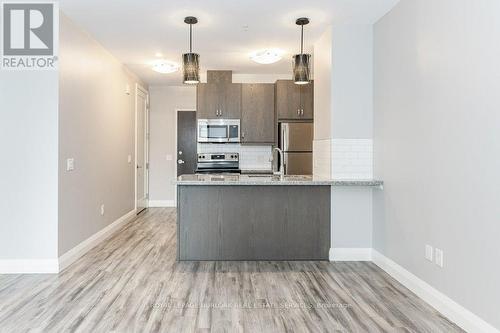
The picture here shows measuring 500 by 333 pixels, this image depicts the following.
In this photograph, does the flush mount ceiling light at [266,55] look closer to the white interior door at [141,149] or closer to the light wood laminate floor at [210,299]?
the light wood laminate floor at [210,299]

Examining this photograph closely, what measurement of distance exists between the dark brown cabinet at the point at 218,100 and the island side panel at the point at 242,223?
2.70 meters

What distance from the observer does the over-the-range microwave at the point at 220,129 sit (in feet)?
21.2

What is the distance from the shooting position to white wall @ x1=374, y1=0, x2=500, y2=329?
2.22 metres

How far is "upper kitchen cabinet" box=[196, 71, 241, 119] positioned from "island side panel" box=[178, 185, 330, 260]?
2.70 meters

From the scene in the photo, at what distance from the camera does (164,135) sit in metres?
7.85

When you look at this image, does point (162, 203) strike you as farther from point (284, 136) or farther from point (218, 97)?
point (284, 136)

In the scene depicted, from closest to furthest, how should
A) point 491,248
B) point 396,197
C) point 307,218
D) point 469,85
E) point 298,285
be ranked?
point 491,248
point 469,85
point 298,285
point 396,197
point 307,218

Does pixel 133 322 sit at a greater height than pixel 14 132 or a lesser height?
lesser

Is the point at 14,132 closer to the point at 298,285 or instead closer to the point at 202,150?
the point at 298,285

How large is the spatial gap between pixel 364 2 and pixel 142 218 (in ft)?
16.3

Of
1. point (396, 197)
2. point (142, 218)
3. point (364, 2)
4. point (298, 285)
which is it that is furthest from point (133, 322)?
point (142, 218)

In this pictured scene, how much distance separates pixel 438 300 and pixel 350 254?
4.37 feet

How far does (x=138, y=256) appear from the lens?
164 inches

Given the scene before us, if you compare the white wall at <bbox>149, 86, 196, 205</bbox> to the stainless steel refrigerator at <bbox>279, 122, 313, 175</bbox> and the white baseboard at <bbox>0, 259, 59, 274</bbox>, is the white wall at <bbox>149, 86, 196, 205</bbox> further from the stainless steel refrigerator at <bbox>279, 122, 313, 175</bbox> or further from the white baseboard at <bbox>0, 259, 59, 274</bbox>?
the white baseboard at <bbox>0, 259, 59, 274</bbox>
